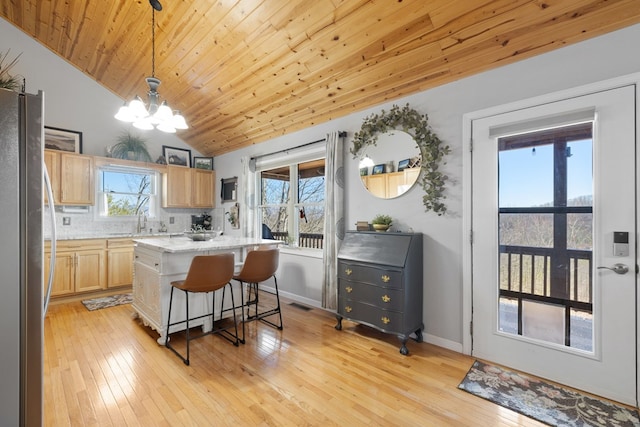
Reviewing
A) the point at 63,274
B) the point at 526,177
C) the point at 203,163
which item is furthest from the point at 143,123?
the point at 526,177

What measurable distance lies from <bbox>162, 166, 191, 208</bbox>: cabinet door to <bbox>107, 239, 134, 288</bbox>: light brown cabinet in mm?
1129

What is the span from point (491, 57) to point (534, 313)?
2.24 metres

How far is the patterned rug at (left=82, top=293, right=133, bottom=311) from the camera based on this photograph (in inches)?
159

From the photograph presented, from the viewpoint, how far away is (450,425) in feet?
5.98

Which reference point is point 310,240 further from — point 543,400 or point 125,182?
point 125,182

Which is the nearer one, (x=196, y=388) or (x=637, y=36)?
(x=637, y=36)

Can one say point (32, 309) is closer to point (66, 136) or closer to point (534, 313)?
point (534, 313)

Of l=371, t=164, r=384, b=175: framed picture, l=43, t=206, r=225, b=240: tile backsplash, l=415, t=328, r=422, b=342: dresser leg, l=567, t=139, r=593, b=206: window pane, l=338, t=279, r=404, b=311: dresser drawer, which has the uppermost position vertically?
l=371, t=164, r=384, b=175: framed picture

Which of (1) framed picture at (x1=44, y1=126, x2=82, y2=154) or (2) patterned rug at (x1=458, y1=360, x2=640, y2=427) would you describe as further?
(1) framed picture at (x1=44, y1=126, x2=82, y2=154)

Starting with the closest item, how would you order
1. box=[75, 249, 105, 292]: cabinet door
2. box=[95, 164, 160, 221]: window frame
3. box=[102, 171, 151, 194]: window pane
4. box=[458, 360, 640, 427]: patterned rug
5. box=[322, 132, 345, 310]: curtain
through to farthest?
box=[458, 360, 640, 427]: patterned rug < box=[322, 132, 345, 310]: curtain < box=[75, 249, 105, 292]: cabinet door < box=[95, 164, 160, 221]: window frame < box=[102, 171, 151, 194]: window pane

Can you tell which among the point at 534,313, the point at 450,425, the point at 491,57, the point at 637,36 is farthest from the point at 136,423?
the point at 637,36

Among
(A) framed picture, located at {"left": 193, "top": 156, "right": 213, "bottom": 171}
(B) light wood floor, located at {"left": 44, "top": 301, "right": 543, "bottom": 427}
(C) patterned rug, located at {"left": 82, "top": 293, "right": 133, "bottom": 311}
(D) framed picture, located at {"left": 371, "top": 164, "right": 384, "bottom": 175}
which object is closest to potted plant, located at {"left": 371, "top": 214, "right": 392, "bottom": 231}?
(D) framed picture, located at {"left": 371, "top": 164, "right": 384, "bottom": 175}

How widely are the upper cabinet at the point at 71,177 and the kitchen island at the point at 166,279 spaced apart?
205cm

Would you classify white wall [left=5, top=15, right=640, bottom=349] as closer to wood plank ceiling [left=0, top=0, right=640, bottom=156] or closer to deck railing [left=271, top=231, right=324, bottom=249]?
wood plank ceiling [left=0, top=0, right=640, bottom=156]
